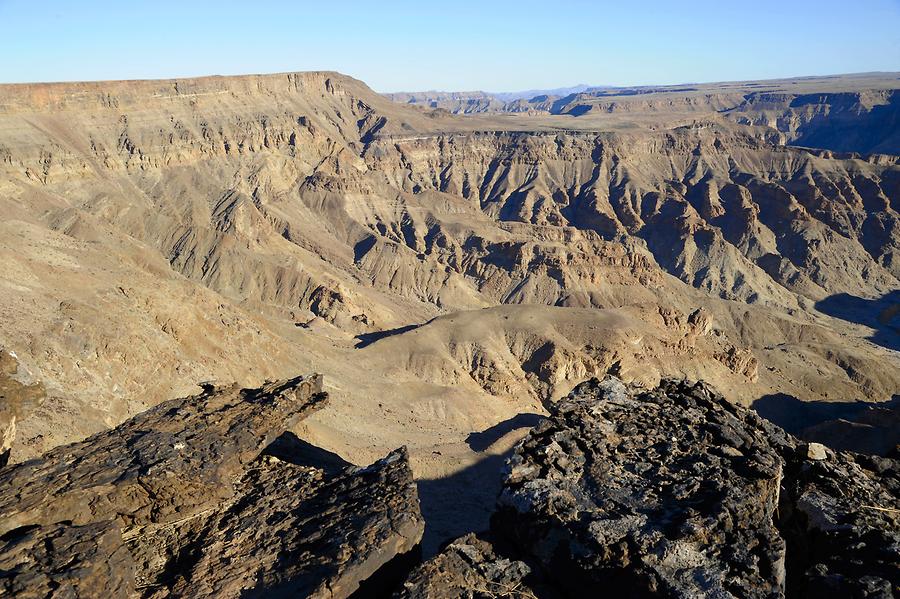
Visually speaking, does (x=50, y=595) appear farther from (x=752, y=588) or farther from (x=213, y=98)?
(x=213, y=98)

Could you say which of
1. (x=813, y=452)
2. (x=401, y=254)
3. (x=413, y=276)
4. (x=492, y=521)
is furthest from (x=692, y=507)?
(x=401, y=254)

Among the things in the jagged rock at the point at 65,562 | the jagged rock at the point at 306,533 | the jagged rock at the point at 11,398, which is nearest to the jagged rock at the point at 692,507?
the jagged rock at the point at 306,533

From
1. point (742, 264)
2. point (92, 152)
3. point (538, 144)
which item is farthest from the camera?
point (538, 144)

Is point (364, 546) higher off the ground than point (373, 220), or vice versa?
point (364, 546)

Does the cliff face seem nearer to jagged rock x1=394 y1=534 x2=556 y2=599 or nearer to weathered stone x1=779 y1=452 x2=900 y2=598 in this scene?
jagged rock x1=394 y1=534 x2=556 y2=599

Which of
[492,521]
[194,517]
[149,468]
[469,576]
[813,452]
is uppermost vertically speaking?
[149,468]

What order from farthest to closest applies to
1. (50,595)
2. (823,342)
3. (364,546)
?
(823,342) → (364,546) → (50,595)

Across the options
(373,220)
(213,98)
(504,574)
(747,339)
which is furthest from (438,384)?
(213,98)

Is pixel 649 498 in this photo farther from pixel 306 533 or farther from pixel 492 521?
pixel 306 533
